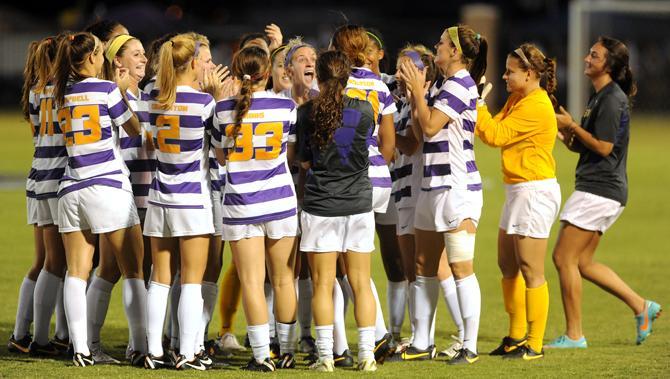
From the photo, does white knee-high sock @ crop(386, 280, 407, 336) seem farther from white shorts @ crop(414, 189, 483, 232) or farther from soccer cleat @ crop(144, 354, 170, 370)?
soccer cleat @ crop(144, 354, 170, 370)

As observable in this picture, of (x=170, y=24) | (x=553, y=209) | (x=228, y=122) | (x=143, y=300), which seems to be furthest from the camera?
(x=170, y=24)

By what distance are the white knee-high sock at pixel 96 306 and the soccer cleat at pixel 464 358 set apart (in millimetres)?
2092

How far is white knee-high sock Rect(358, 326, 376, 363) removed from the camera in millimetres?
6543

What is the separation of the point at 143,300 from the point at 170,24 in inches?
1109

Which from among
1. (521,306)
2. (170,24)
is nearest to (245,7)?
(170,24)

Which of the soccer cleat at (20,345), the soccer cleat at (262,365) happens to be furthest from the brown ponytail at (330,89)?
the soccer cleat at (20,345)

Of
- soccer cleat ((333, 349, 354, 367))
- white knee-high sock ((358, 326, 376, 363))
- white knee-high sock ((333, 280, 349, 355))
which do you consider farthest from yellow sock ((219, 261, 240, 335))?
white knee-high sock ((358, 326, 376, 363))

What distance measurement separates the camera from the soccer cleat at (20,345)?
7.19 metres

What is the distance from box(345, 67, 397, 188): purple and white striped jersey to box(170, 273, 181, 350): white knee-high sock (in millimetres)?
1445

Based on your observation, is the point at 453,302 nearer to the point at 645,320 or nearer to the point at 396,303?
the point at 396,303

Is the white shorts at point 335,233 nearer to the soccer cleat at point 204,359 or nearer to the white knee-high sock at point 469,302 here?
the white knee-high sock at point 469,302

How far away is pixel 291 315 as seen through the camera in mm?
6578

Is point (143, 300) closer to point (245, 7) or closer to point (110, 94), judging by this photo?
point (110, 94)

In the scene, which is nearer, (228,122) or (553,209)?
(228,122)
